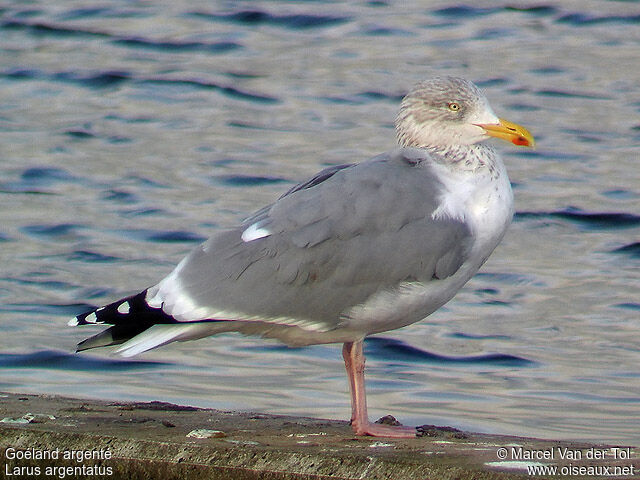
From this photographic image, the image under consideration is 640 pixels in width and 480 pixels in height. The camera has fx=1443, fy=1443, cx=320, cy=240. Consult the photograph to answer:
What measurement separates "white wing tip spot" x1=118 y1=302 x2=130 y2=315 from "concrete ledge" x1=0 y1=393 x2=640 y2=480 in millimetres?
374

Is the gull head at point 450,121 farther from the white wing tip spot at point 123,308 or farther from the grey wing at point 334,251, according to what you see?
the white wing tip spot at point 123,308

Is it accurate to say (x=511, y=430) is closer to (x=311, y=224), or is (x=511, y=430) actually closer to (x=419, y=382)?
(x=419, y=382)

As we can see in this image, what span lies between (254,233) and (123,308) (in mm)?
556

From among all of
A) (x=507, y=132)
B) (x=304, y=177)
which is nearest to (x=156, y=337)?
(x=507, y=132)

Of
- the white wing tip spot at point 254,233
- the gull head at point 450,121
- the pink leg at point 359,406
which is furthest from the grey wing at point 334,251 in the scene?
the gull head at point 450,121

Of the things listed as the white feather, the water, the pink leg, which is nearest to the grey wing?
the white feather

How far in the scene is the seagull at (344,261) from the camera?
5.23m

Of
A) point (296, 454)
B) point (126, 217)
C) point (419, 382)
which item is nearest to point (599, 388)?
point (419, 382)

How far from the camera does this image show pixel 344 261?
5301 millimetres

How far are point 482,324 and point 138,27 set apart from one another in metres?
9.25

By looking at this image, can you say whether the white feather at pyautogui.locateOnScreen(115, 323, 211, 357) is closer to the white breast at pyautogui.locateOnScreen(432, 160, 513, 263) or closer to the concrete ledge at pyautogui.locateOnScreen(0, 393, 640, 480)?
the concrete ledge at pyautogui.locateOnScreen(0, 393, 640, 480)

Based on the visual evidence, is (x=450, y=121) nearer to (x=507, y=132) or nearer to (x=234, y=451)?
(x=507, y=132)

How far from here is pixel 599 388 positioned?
288 inches

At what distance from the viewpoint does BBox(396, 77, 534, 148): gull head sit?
5715mm
